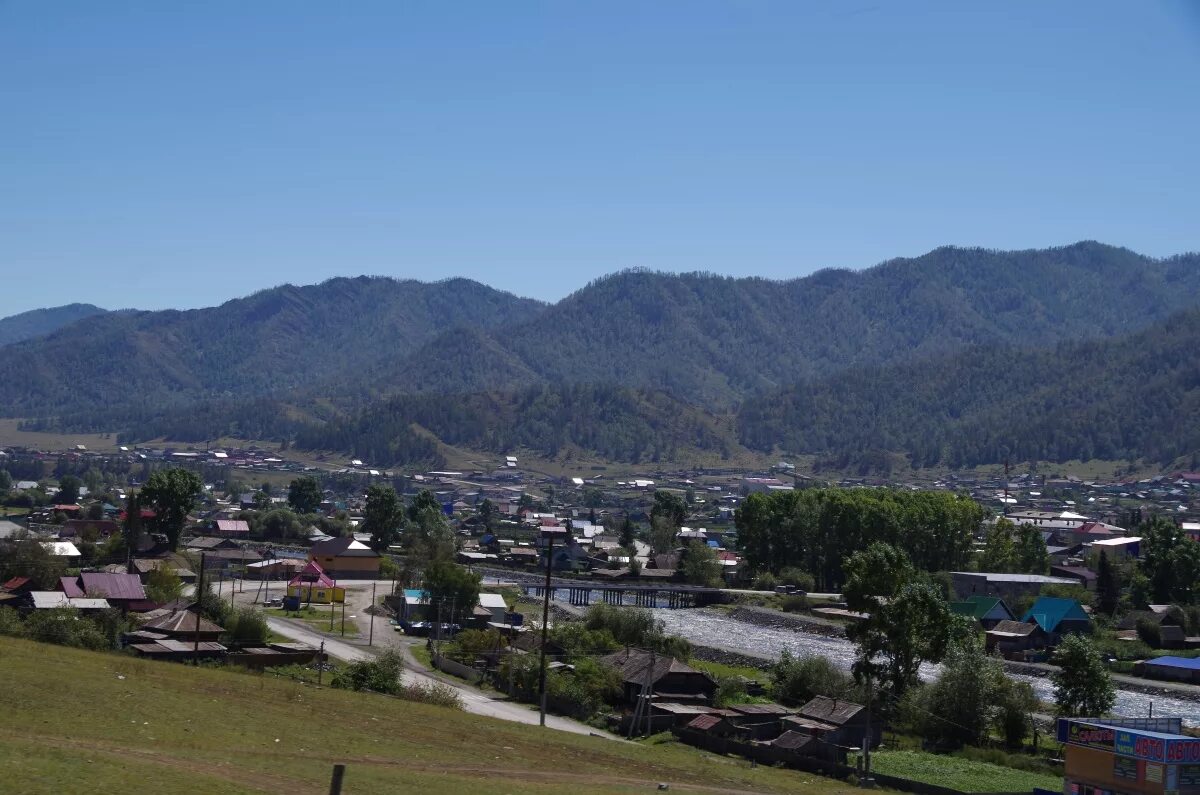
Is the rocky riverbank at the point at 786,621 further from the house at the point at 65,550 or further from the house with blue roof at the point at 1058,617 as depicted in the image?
the house at the point at 65,550

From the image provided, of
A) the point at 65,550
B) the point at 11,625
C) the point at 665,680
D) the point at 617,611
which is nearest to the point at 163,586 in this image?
the point at 65,550

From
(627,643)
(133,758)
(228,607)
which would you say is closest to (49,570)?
(228,607)

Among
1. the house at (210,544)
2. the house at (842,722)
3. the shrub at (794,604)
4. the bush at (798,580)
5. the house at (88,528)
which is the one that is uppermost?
the house at (88,528)

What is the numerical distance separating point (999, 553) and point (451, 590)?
4926 cm

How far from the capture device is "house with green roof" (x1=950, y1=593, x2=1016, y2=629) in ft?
262

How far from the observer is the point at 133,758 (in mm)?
25328

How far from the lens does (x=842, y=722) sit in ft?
139

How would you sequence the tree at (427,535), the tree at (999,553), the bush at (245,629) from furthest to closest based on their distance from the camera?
the tree at (999,553) < the tree at (427,535) < the bush at (245,629)

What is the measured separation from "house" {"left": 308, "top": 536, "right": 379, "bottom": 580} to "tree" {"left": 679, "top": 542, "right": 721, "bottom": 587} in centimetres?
2183

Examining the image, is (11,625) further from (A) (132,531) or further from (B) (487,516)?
(B) (487,516)

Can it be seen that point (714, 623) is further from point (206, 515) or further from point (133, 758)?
point (206, 515)

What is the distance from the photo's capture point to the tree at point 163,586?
2562 inches

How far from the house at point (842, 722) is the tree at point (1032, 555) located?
63.5 m

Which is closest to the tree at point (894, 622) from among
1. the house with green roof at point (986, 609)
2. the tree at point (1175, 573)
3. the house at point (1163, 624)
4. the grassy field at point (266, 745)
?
the grassy field at point (266, 745)
